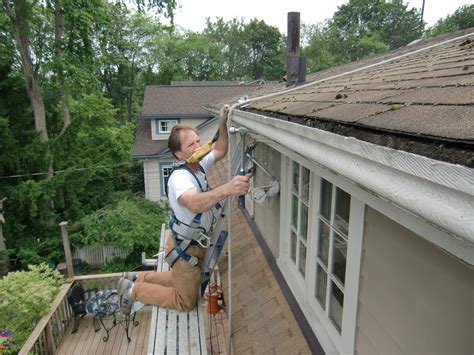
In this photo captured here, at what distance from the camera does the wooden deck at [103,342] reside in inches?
248

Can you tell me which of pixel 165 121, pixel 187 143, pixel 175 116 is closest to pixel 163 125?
pixel 165 121

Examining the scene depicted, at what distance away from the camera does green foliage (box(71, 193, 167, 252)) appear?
38.6 ft

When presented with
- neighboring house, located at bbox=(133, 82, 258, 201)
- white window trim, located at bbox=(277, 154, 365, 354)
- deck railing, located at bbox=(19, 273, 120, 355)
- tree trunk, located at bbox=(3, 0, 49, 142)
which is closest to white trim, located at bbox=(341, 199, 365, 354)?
white window trim, located at bbox=(277, 154, 365, 354)

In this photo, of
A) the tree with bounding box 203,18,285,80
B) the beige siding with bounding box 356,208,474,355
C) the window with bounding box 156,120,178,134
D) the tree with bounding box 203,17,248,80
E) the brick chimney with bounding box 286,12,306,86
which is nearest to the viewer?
the beige siding with bounding box 356,208,474,355

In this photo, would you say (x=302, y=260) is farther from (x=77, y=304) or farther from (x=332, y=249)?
(x=77, y=304)

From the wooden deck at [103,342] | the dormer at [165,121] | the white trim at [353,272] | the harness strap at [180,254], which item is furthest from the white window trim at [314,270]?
the dormer at [165,121]

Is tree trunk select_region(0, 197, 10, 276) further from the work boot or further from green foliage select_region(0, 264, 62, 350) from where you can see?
the work boot

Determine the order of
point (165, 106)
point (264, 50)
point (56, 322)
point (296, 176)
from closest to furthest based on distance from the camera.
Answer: point (296, 176) → point (56, 322) → point (165, 106) → point (264, 50)

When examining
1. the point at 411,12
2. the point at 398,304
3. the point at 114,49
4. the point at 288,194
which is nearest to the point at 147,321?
the point at 288,194

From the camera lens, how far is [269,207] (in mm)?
3832

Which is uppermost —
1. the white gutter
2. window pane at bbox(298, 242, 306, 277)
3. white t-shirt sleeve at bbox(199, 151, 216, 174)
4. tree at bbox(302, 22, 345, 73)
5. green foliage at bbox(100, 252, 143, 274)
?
tree at bbox(302, 22, 345, 73)

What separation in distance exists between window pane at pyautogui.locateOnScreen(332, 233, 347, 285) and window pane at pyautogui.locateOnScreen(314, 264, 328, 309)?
205 mm

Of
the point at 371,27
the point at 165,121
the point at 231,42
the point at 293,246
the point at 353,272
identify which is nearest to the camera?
the point at 353,272

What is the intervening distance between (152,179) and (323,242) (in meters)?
14.9
